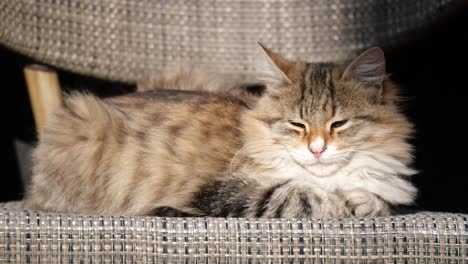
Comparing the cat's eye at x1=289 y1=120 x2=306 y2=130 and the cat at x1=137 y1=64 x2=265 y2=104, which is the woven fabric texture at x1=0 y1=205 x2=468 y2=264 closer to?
the cat's eye at x1=289 y1=120 x2=306 y2=130

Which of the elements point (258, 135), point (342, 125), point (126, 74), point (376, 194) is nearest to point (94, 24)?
point (126, 74)

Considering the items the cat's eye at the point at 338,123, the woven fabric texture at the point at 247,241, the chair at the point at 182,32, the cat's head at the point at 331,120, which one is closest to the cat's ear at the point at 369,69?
the cat's head at the point at 331,120

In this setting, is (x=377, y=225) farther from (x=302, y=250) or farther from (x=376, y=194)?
(x=376, y=194)

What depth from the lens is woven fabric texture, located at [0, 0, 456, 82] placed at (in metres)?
1.94

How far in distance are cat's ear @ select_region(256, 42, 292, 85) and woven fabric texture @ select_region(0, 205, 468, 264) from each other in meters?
0.47

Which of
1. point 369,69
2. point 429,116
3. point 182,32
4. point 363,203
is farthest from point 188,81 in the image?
point 429,116

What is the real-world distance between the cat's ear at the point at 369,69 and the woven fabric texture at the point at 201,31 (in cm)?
63

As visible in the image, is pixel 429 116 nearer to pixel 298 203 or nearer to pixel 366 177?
pixel 366 177

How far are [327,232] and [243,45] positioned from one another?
111 cm

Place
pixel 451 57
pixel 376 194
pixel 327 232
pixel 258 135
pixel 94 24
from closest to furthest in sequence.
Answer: pixel 327 232
pixel 376 194
pixel 258 135
pixel 94 24
pixel 451 57

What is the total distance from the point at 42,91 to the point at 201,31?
22.9 inches

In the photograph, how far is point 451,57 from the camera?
7.32 ft

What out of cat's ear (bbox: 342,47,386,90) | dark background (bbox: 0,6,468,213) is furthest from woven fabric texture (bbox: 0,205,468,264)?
dark background (bbox: 0,6,468,213)

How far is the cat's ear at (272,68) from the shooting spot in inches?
55.6
